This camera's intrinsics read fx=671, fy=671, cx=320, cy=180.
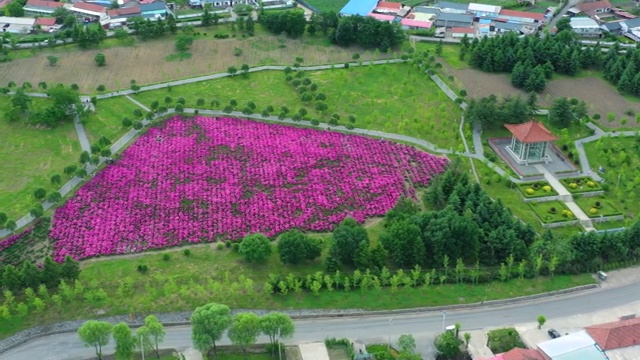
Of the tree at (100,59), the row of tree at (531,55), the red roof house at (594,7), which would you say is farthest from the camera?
the red roof house at (594,7)

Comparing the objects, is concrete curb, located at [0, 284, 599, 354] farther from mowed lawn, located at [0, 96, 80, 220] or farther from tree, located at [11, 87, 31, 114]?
tree, located at [11, 87, 31, 114]

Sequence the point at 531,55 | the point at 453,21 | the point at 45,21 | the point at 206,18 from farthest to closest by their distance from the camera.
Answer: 1. the point at 453,21
2. the point at 45,21
3. the point at 206,18
4. the point at 531,55

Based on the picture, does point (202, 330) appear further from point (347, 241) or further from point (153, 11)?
point (153, 11)

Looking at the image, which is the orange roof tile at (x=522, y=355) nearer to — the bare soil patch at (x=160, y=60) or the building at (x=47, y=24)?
the bare soil patch at (x=160, y=60)

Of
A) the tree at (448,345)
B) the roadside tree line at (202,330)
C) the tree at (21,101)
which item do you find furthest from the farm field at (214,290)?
the tree at (21,101)

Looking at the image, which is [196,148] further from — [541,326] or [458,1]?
[458,1]

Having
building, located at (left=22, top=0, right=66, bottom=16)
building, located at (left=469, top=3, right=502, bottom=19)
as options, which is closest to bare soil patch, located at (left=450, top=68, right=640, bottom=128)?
building, located at (left=469, top=3, right=502, bottom=19)

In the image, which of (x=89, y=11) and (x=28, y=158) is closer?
(x=28, y=158)

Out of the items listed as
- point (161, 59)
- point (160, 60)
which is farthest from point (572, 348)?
point (161, 59)
